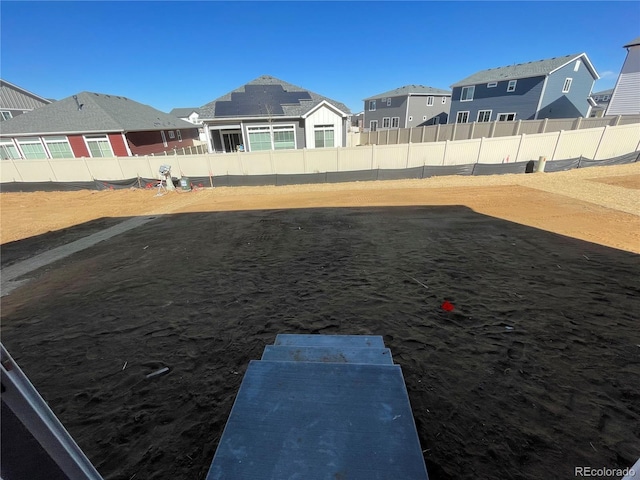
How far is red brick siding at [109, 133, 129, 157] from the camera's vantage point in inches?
803

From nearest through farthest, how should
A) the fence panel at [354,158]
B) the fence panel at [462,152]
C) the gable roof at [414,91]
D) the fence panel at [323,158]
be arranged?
the fence panel at [462,152], the fence panel at [354,158], the fence panel at [323,158], the gable roof at [414,91]

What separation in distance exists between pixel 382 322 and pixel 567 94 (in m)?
37.2

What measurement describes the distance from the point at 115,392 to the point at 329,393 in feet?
9.55

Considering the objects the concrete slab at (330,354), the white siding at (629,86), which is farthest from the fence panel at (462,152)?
the white siding at (629,86)

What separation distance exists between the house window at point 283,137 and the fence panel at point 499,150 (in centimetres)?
1296

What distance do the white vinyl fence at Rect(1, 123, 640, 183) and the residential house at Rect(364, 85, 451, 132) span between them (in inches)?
1044

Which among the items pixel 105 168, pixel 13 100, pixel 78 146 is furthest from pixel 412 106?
pixel 13 100

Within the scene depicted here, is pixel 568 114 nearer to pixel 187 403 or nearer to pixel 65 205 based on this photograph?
pixel 187 403

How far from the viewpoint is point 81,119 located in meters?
20.9

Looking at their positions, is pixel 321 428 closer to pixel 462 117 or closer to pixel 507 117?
pixel 507 117

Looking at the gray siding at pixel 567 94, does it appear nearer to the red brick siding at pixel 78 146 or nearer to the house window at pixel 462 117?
the house window at pixel 462 117

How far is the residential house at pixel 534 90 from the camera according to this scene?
26406mm

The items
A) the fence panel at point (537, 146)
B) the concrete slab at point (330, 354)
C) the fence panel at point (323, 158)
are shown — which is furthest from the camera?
the fence panel at point (323, 158)

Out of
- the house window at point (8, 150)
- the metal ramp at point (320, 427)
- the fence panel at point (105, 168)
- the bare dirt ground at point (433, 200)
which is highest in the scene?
the house window at point (8, 150)
